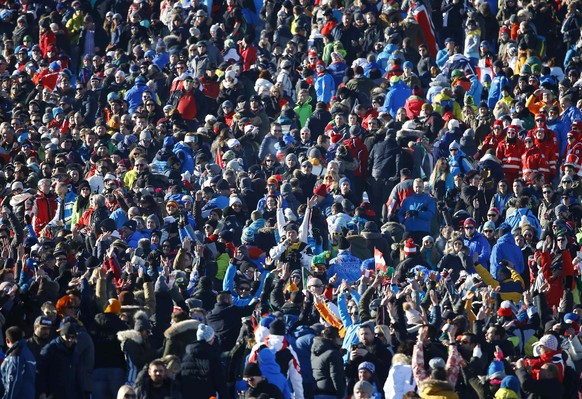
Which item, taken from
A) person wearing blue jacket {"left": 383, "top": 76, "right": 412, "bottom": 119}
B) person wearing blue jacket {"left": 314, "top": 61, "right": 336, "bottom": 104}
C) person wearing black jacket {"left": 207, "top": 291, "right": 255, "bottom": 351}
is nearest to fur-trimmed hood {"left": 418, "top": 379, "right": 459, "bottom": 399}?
person wearing black jacket {"left": 207, "top": 291, "right": 255, "bottom": 351}

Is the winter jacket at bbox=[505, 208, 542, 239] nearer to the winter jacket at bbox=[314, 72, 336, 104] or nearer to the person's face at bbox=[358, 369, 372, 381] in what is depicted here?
the winter jacket at bbox=[314, 72, 336, 104]

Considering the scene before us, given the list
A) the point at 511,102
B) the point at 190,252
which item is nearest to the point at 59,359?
the point at 190,252

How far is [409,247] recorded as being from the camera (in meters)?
21.2

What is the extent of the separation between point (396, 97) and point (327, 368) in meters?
9.67

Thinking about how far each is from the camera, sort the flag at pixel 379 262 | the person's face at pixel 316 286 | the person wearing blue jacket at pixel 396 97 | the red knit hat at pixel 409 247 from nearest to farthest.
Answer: the person's face at pixel 316 286
the flag at pixel 379 262
the red knit hat at pixel 409 247
the person wearing blue jacket at pixel 396 97

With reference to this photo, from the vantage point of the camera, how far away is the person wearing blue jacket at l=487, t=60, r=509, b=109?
84.2ft

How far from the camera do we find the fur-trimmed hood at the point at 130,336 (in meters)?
16.5

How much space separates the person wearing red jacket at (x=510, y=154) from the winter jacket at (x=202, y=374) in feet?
28.5

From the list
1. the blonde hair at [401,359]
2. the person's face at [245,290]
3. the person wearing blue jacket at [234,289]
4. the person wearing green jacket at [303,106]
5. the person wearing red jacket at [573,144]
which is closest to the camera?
the blonde hair at [401,359]

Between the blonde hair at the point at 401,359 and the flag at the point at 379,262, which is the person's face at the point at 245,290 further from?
the blonde hair at the point at 401,359

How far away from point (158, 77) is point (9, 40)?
4.34 m

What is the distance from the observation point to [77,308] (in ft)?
57.1

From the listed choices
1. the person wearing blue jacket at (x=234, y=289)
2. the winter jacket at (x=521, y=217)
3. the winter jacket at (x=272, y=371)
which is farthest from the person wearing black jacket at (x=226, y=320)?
the winter jacket at (x=521, y=217)

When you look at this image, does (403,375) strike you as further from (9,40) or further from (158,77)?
(9,40)
